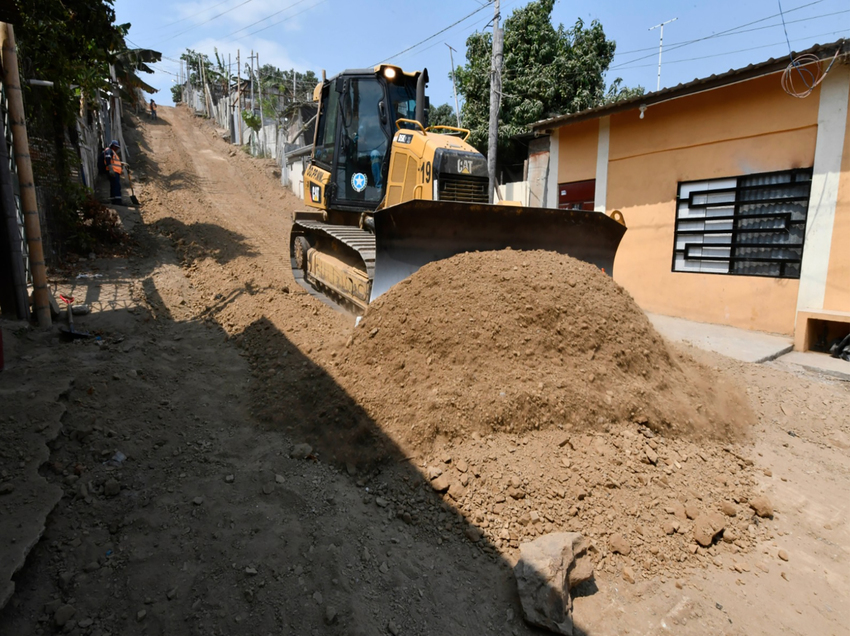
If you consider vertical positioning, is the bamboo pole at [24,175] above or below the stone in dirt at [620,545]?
above

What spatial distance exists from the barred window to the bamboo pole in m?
8.34

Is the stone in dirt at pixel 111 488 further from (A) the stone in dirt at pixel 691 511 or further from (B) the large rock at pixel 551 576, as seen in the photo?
(A) the stone in dirt at pixel 691 511

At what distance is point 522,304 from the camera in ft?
11.9

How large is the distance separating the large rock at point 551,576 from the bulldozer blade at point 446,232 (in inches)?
107

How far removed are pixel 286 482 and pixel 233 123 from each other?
96.7 ft

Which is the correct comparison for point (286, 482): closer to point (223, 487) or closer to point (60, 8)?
point (223, 487)

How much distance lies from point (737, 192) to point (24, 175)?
8.56 metres

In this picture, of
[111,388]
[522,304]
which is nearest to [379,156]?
[522,304]


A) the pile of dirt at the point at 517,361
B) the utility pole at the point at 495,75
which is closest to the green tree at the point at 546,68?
the utility pole at the point at 495,75

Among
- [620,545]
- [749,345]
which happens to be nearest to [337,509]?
[620,545]

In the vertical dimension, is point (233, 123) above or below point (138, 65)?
below

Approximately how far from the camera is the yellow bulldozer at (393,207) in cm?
442

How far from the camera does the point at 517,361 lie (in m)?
3.38

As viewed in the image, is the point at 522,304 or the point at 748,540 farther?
the point at 522,304
